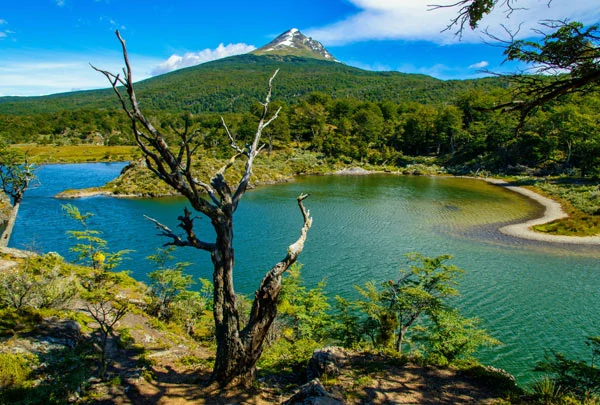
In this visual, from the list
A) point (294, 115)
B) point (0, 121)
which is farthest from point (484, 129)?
point (0, 121)

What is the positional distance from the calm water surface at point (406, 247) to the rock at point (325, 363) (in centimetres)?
790

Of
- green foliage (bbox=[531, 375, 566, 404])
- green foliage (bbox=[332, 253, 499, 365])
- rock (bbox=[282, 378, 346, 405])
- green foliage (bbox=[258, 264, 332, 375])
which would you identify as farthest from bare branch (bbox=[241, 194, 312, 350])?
green foliage (bbox=[531, 375, 566, 404])

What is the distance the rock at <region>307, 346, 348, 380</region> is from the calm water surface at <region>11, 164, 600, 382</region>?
25.9 feet

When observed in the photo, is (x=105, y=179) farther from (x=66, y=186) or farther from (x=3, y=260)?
(x=3, y=260)

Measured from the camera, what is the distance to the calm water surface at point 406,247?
1585 cm

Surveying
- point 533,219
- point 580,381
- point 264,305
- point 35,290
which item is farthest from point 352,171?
point 264,305

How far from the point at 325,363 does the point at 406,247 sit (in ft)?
64.1

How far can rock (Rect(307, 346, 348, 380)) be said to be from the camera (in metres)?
8.15

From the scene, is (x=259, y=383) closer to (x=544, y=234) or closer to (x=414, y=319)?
(x=414, y=319)

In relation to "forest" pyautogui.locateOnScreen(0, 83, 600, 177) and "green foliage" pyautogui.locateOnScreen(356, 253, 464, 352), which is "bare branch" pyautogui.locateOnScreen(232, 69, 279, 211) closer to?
"green foliage" pyautogui.locateOnScreen(356, 253, 464, 352)

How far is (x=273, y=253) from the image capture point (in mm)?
24188

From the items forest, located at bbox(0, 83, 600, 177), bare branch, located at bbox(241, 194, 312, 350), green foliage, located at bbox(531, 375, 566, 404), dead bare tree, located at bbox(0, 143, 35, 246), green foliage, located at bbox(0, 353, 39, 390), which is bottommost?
green foliage, located at bbox(531, 375, 566, 404)

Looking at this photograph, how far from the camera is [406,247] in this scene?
26.2 meters

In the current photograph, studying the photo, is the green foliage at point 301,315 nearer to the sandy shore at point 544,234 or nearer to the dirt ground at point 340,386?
the dirt ground at point 340,386
